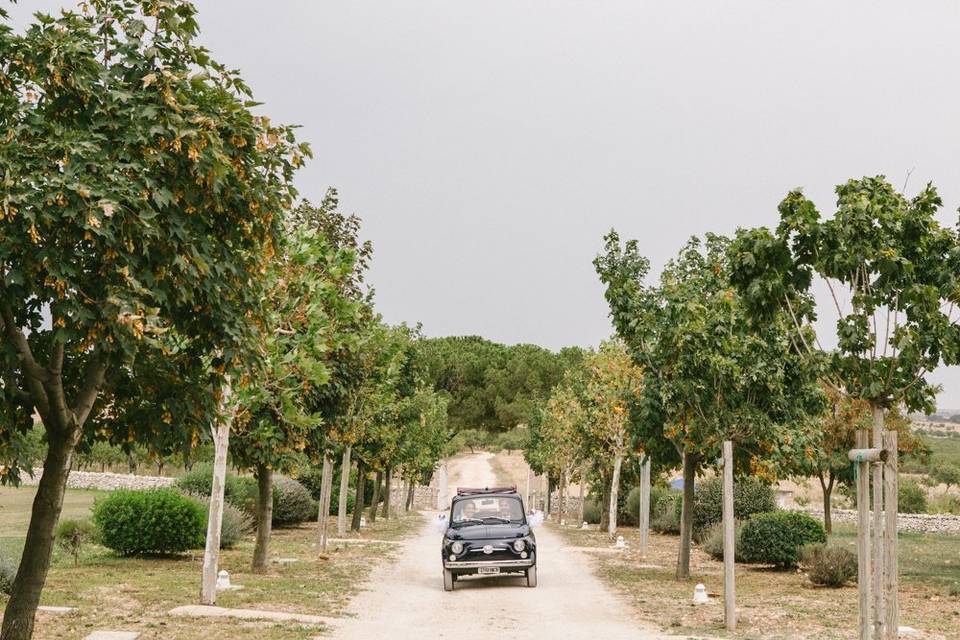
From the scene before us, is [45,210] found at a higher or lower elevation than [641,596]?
higher

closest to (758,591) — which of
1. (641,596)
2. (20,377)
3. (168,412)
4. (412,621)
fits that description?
(641,596)

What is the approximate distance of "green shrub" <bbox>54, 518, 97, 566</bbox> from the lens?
19.4 m

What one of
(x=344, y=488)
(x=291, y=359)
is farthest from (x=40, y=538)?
(x=344, y=488)

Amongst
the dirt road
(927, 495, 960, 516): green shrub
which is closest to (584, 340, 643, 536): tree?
the dirt road

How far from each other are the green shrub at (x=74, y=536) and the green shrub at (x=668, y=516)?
66.7 ft

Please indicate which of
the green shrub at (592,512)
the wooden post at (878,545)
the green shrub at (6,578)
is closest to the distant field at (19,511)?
the green shrub at (6,578)

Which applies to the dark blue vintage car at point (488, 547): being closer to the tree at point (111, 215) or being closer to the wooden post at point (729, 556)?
the wooden post at point (729, 556)

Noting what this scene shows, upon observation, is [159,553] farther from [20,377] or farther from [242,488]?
[20,377]

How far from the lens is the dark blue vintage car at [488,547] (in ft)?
58.9

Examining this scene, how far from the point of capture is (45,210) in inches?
287

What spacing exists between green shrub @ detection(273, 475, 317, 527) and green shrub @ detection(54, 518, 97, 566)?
9.95 meters

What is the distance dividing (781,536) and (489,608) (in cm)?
984

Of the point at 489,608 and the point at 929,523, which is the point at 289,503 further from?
the point at 929,523

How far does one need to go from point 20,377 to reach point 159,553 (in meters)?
14.1
